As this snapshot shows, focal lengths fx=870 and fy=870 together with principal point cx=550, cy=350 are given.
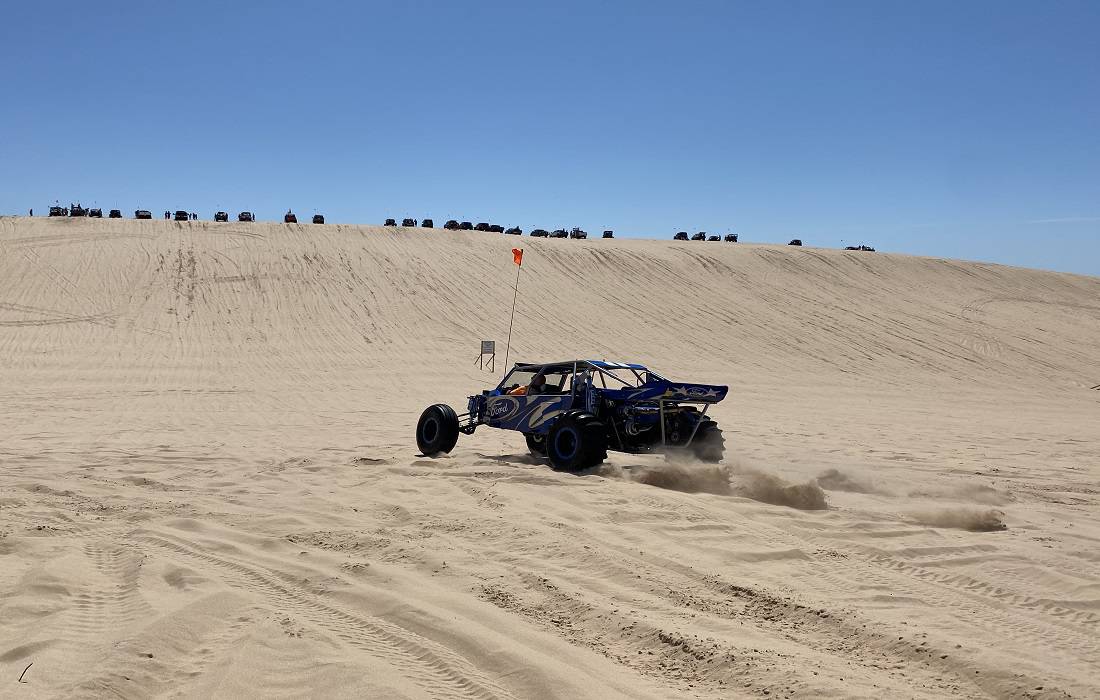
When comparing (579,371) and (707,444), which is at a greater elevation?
(579,371)

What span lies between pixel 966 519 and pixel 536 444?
20.6 feet

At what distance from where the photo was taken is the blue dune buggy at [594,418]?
10.8m

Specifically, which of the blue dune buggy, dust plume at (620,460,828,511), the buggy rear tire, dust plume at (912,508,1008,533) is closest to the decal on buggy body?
the blue dune buggy

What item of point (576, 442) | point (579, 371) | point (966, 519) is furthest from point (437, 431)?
point (966, 519)

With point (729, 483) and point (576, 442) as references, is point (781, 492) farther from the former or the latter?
point (576, 442)

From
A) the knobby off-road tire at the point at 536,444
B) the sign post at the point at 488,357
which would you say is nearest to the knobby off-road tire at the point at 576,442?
the knobby off-road tire at the point at 536,444

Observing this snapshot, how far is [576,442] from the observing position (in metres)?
10.7

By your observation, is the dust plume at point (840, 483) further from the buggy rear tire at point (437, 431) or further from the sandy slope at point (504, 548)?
the buggy rear tire at point (437, 431)

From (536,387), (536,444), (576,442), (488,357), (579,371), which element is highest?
(488,357)

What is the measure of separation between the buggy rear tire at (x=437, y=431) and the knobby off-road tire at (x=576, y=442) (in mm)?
1956

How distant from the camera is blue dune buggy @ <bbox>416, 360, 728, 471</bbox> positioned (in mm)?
10828

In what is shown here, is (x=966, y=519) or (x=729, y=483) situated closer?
(x=966, y=519)

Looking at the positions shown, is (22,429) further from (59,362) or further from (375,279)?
(375,279)

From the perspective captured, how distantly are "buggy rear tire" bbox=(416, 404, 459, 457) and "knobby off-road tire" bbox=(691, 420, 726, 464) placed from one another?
3.49 meters
